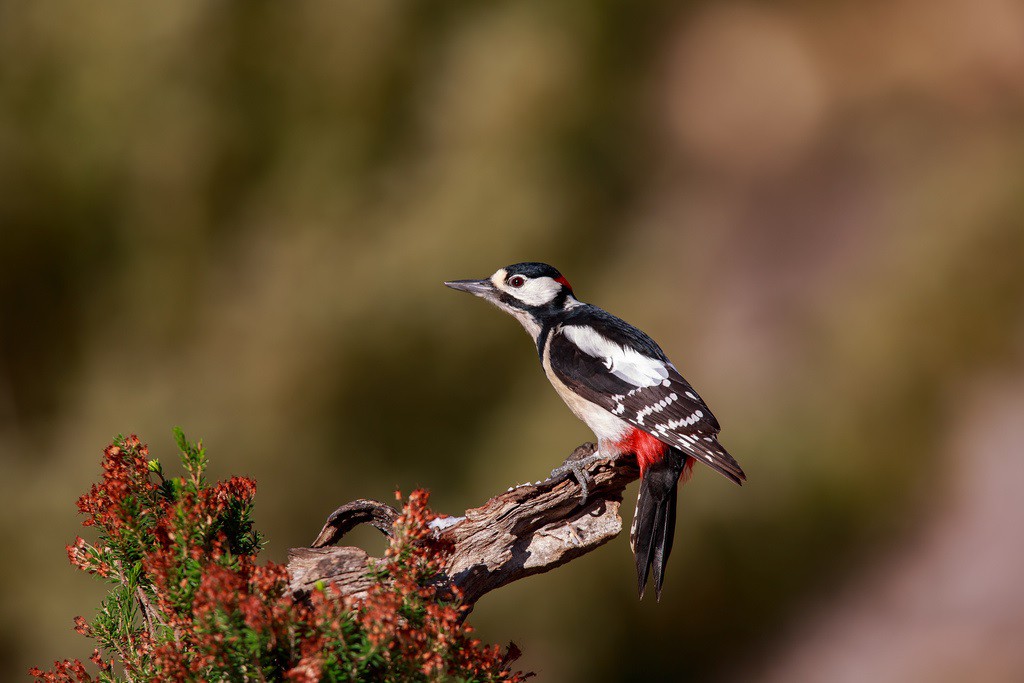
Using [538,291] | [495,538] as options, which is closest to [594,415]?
[538,291]

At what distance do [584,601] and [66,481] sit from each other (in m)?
3.15

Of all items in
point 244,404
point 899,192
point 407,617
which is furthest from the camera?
point 899,192

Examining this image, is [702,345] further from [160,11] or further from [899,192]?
[160,11]

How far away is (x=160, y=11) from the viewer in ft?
19.9

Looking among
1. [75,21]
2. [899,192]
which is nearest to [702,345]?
[899,192]

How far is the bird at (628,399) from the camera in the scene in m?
2.50

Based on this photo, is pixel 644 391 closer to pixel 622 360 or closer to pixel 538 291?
pixel 622 360

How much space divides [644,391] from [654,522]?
36cm

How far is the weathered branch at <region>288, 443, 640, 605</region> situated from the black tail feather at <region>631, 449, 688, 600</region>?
0.22 metres

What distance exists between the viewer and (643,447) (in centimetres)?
261

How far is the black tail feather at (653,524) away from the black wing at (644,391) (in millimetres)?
145

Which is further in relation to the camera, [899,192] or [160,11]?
[899,192]

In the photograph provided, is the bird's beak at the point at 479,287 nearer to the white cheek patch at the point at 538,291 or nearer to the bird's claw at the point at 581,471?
the white cheek patch at the point at 538,291

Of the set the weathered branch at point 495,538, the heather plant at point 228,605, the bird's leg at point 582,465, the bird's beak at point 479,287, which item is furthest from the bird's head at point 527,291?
the heather plant at point 228,605
